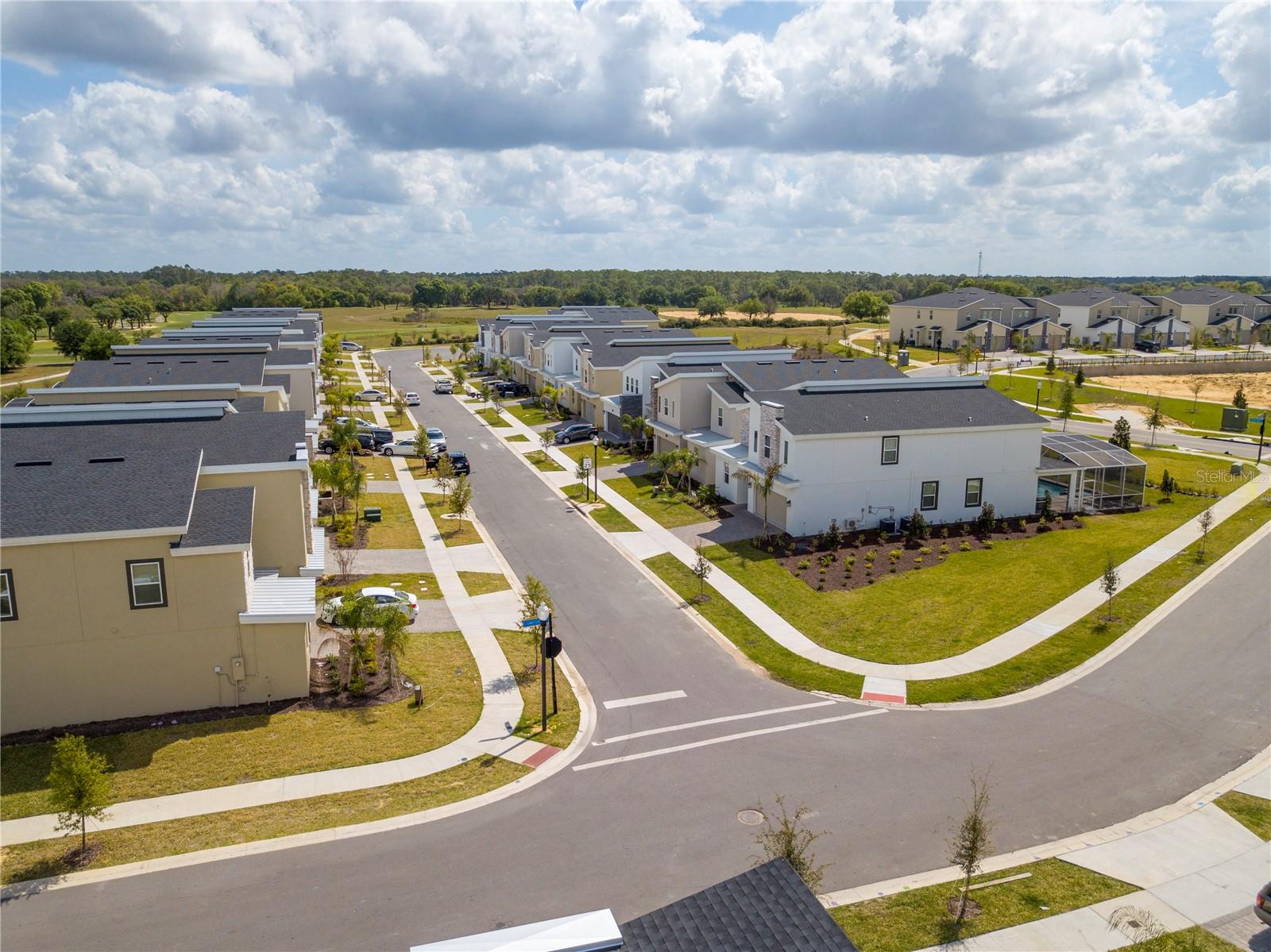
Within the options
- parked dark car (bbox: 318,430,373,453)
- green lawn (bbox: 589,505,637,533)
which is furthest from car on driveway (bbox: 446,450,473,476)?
green lawn (bbox: 589,505,637,533)

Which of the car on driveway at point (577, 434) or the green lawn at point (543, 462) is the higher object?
the car on driveway at point (577, 434)

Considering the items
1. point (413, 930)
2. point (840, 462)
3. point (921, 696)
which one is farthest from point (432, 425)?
point (413, 930)

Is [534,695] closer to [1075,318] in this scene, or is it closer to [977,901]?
[977,901]

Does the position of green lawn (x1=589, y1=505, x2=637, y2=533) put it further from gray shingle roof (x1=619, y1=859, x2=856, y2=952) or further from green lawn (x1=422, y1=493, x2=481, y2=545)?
gray shingle roof (x1=619, y1=859, x2=856, y2=952)

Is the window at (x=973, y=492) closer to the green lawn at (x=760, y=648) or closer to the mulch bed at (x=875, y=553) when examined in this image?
the mulch bed at (x=875, y=553)

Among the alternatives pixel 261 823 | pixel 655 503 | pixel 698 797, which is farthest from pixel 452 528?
pixel 698 797

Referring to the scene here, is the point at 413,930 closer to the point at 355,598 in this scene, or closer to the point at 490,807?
the point at 490,807

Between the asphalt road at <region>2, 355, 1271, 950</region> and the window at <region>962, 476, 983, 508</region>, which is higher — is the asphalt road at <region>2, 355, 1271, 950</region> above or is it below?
below

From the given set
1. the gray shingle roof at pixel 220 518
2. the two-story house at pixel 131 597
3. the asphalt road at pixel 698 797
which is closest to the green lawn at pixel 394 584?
the asphalt road at pixel 698 797
